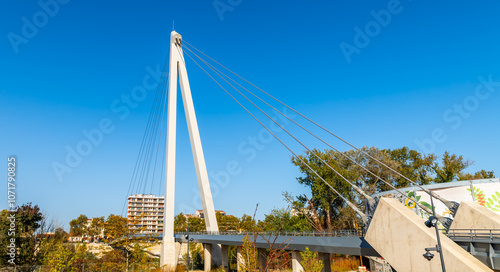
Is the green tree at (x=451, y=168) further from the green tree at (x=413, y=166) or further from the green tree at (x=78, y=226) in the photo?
the green tree at (x=78, y=226)

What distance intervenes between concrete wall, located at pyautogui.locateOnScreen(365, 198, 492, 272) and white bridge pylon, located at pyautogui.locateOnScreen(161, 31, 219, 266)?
24.1 m

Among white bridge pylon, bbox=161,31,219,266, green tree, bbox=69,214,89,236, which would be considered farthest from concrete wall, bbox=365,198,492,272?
green tree, bbox=69,214,89,236

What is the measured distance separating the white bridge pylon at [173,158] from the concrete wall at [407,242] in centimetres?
2407

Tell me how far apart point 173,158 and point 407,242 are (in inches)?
1150

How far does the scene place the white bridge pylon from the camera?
36.0m

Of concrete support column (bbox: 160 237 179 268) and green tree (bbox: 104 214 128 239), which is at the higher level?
green tree (bbox: 104 214 128 239)

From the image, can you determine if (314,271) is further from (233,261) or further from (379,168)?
(379,168)

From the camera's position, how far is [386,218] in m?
15.2

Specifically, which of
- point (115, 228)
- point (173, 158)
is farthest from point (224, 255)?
point (115, 228)

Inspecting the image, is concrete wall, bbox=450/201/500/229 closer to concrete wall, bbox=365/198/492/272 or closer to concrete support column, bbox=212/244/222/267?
concrete wall, bbox=365/198/492/272

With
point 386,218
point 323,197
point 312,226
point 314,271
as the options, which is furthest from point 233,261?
point 386,218

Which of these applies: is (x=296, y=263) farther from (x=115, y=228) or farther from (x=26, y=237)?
(x=26, y=237)

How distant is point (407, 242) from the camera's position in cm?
1396

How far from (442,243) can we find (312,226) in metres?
37.6
